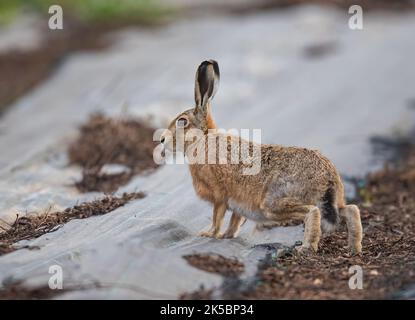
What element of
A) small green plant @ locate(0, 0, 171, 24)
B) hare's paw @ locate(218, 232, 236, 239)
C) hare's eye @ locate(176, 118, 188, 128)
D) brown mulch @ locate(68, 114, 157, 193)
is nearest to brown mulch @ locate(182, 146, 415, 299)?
hare's paw @ locate(218, 232, 236, 239)

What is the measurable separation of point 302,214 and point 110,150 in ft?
12.8

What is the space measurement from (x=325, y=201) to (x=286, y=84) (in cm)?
752

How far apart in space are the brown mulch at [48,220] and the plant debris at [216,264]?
1.53 m

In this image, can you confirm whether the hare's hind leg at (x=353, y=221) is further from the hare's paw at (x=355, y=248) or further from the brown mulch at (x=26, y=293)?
the brown mulch at (x=26, y=293)

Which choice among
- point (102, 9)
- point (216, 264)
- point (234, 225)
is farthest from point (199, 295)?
point (102, 9)

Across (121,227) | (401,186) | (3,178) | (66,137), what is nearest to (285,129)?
(401,186)

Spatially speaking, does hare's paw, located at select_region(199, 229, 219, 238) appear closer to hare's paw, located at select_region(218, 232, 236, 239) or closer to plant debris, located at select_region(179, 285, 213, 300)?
hare's paw, located at select_region(218, 232, 236, 239)

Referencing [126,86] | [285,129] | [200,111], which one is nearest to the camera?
[200,111]

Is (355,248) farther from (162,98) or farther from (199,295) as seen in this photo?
(162,98)

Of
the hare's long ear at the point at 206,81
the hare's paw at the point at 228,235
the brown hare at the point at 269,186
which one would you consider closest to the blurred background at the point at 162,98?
the hare's paw at the point at 228,235

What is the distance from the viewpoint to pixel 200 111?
7.43 m

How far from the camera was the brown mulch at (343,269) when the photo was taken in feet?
19.4

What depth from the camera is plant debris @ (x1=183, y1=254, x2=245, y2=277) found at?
19.9 ft
